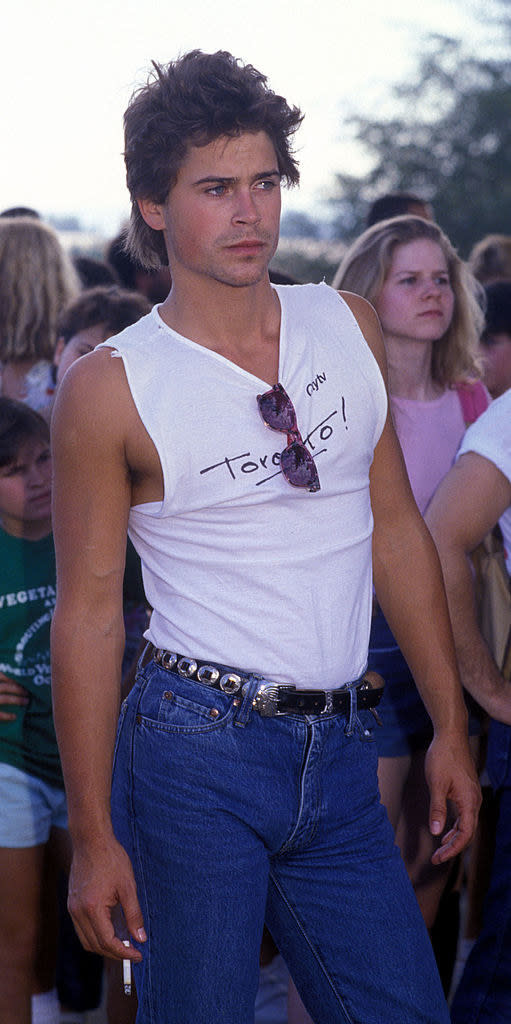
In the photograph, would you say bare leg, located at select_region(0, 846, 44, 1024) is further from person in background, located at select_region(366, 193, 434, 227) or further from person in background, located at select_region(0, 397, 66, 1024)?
person in background, located at select_region(366, 193, 434, 227)

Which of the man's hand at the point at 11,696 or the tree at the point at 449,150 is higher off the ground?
the tree at the point at 449,150

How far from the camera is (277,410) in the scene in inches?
84.2

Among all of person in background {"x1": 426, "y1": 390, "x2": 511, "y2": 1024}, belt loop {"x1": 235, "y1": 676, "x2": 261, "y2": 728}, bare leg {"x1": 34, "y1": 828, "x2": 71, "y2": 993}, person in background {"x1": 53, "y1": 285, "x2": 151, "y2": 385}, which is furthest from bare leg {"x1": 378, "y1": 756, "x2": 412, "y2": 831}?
person in background {"x1": 53, "y1": 285, "x2": 151, "y2": 385}

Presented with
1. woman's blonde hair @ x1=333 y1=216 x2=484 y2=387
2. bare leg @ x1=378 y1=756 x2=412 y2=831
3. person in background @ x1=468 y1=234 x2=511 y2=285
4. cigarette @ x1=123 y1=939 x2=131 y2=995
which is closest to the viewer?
cigarette @ x1=123 y1=939 x2=131 y2=995

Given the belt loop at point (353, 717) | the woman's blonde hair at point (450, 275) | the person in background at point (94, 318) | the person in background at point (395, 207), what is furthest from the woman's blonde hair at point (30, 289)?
the belt loop at point (353, 717)

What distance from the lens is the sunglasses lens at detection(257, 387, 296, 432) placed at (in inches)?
83.7

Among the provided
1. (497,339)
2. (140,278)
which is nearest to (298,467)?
(497,339)

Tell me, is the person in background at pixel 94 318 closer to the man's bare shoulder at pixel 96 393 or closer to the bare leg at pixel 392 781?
the bare leg at pixel 392 781

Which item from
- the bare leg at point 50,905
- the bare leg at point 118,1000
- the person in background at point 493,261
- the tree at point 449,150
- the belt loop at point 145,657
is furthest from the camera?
the tree at point 449,150

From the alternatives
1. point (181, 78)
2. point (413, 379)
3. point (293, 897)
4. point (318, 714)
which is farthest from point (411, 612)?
point (413, 379)

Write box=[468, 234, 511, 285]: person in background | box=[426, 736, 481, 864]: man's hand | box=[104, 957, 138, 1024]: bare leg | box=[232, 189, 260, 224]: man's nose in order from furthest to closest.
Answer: box=[468, 234, 511, 285]: person in background → box=[104, 957, 138, 1024]: bare leg → box=[426, 736, 481, 864]: man's hand → box=[232, 189, 260, 224]: man's nose

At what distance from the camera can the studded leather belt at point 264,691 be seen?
6.91 ft

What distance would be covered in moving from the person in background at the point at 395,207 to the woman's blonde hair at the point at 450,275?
1.12 metres

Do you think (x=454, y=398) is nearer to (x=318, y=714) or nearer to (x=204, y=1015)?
(x=318, y=714)
